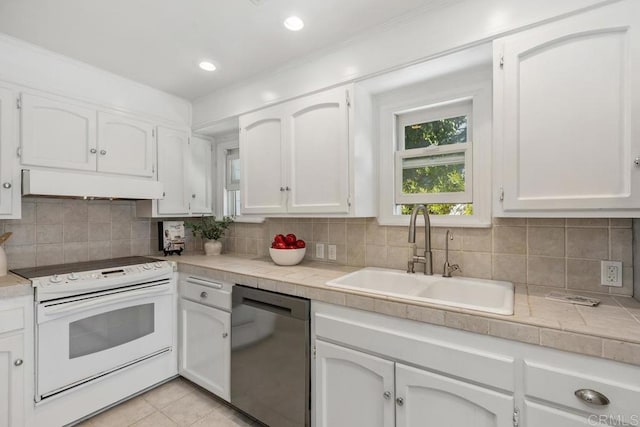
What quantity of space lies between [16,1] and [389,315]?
233 cm

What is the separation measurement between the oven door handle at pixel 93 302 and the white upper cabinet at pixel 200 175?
0.88 m

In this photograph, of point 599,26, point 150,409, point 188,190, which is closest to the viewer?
point 599,26

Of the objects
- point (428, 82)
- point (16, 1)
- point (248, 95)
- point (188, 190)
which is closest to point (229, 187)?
point (188, 190)

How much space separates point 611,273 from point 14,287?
2948 mm

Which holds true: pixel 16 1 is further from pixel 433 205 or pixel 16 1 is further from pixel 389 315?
pixel 433 205

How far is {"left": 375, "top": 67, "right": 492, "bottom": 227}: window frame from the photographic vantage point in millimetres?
1669

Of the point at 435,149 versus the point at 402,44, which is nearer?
the point at 402,44

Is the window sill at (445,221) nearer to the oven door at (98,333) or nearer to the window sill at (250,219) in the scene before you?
the window sill at (250,219)

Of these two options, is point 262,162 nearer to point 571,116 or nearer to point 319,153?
point 319,153

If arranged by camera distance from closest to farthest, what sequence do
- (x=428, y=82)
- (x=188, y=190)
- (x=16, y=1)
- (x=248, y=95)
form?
1. (x=16, y=1)
2. (x=428, y=82)
3. (x=248, y=95)
4. (x=188, y=190)

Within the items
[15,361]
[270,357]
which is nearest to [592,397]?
[270,357]

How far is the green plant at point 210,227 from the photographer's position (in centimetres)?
278

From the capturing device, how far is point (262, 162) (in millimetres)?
2217

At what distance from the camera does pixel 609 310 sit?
44.8 inches
